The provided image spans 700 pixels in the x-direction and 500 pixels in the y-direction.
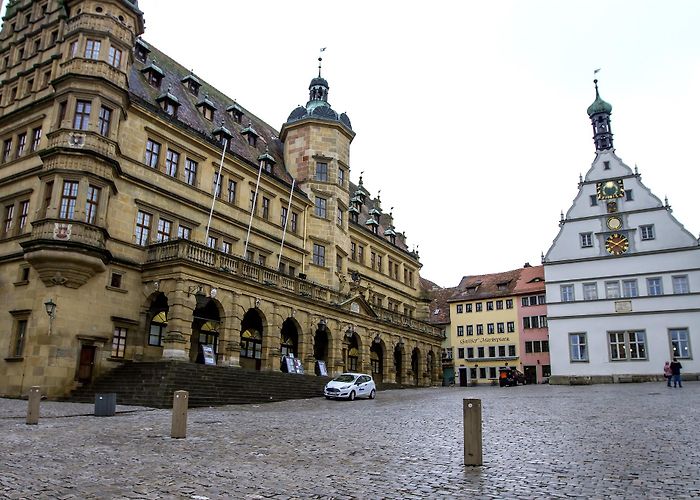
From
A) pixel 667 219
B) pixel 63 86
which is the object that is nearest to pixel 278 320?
pixel 63 86

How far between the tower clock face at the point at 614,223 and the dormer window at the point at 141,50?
3990cm

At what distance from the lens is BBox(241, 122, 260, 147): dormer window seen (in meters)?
44.2

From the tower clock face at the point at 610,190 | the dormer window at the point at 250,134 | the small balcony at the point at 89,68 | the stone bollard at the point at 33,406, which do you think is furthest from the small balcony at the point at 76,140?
the tower clock face at the point at 610,190

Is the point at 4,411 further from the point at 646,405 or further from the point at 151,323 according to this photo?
the point at 646,405

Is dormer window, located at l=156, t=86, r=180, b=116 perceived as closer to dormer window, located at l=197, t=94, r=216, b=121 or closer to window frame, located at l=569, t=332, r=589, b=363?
dormer window, located at l=197, t=94, r=216, b=121

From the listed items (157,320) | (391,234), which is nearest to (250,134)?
(157,320)

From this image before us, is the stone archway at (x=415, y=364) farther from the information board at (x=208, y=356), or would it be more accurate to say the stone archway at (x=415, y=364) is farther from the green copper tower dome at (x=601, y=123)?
the information board at (x=208, y=356)

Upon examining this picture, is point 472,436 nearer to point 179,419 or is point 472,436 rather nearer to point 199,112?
point 179,419

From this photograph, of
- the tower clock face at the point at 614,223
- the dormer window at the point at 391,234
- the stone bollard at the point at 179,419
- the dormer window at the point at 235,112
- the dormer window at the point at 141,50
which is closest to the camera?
the stone bollard at the point at 179,419

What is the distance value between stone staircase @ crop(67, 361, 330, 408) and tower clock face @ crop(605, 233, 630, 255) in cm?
3321

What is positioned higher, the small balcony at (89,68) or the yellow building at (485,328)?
the small balcony at (89,68)

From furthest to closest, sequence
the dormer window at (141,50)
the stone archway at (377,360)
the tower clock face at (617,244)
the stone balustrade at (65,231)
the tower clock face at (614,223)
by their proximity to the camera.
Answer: the tower clock face at (614,223) < the stone archway at (377,360) < the tower clock face at (617,244) < the dormer window at (141,50) < the stone balustrade at (65,231)

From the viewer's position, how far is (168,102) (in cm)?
3600

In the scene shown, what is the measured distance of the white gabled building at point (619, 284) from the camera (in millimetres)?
47125
